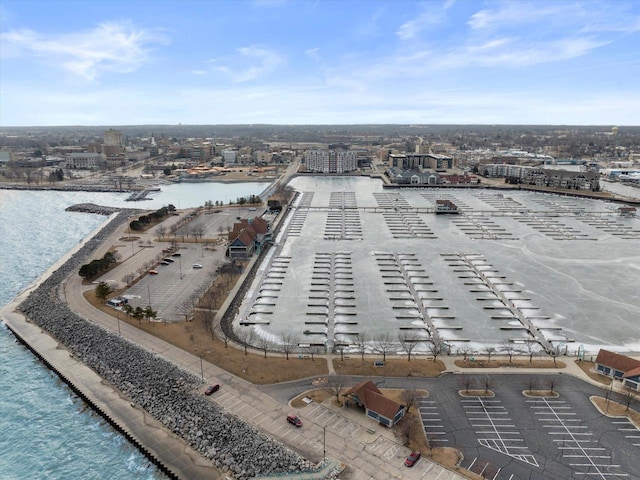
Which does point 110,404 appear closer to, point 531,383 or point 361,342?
point 361,342

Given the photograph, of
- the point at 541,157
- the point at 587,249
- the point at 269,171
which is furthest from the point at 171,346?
the point at 541,157

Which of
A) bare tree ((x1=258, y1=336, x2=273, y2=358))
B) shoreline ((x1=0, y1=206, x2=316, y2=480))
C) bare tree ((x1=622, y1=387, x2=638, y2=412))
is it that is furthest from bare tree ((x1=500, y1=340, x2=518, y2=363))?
shoreline ((x1=0, y1=206, x2=316, y2=480))

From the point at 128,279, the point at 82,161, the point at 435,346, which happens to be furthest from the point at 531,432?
the point at 82,161

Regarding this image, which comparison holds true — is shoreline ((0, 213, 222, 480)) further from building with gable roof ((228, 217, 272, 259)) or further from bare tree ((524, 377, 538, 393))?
building with gable roof ((228, 217, 272, 259))

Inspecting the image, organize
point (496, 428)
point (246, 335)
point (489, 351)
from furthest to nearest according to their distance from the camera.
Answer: point (246, 335) → point (489, 351) → point (496, 428)

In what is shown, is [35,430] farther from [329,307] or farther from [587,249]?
[587,249]

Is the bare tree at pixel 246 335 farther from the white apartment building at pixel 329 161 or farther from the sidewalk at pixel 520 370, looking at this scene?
the white apartment building at pixel 329 161
